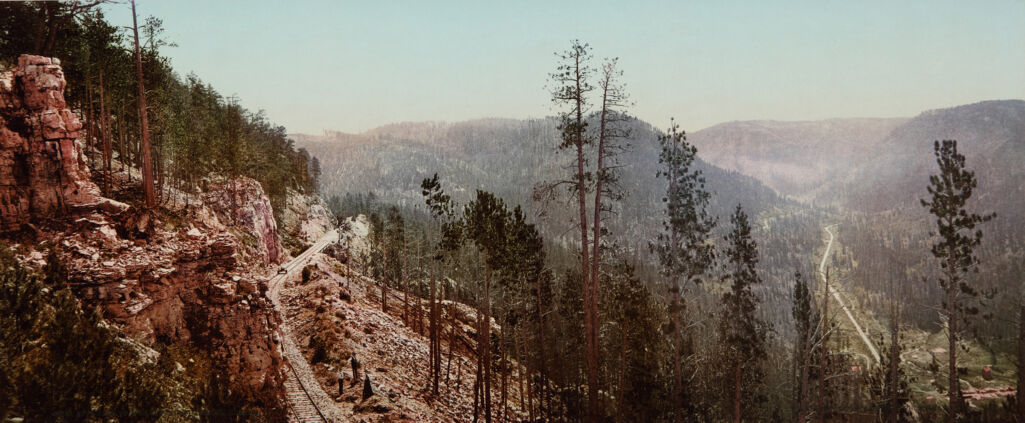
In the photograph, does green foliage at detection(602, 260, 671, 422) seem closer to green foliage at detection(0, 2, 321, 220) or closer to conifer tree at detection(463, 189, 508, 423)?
conifer tree at detection(463, 189, 508, 423)

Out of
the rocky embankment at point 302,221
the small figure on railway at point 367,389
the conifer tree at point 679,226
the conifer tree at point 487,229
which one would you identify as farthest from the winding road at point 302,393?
the rocky embankment at point 302,221

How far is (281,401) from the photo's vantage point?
18.3 m

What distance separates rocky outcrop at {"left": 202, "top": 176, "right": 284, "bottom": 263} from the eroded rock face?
2410 centimetres

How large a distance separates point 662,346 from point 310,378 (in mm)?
28368

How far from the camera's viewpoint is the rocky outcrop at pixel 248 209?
1655 inches

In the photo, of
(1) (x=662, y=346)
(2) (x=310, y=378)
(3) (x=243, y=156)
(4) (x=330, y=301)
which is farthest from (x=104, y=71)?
(1) (x=662, y=346)

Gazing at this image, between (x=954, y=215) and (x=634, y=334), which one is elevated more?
(x=954, y=215)

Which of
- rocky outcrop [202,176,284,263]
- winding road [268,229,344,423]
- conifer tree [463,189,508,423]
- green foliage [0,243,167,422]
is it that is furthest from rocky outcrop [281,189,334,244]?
green foliage [0,243,167,422]

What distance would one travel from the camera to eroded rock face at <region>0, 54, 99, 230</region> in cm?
1515

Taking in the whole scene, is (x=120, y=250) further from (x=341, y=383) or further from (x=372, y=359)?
(x=372, y=359)

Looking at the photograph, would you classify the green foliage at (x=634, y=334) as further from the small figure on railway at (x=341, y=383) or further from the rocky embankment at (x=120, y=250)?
the rocky embankment at (x=120, y=250)

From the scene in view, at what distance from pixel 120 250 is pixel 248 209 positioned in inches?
1267

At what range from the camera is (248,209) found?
45.1 meters

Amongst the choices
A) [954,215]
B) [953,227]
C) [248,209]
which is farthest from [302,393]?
[954,215]
